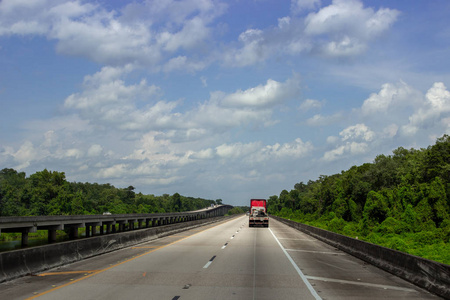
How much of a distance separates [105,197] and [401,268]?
172m

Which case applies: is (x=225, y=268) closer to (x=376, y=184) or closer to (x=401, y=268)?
(x=401, y=268)

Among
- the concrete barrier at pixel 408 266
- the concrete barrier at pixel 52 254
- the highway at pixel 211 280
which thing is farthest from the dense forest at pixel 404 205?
the concrete barrier at pixel 52 254

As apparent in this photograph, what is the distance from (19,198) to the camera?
132m

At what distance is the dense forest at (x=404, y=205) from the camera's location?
3744 cm

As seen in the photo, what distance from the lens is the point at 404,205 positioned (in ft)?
200

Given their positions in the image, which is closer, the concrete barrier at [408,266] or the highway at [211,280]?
the highway at [211,280]

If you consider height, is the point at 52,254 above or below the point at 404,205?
below

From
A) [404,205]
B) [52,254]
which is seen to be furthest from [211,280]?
[404,205]

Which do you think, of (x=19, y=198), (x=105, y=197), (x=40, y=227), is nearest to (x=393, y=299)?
(x=40, y=227)

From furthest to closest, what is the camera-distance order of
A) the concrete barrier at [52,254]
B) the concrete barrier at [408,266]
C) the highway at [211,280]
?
1. the concrete barrier at [52,254]
2. the concrete barrier at [408,266]
3. the highway at [211,280]

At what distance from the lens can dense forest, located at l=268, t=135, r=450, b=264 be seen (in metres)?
37.4

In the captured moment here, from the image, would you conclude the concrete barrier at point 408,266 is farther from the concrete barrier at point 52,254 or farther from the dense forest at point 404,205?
the concrete barrier at point 52,254

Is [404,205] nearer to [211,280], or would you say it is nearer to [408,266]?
[408,266]

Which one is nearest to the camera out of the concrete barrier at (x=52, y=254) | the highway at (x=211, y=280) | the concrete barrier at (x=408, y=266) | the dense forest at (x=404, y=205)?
the highway at (x=211, y=280)
